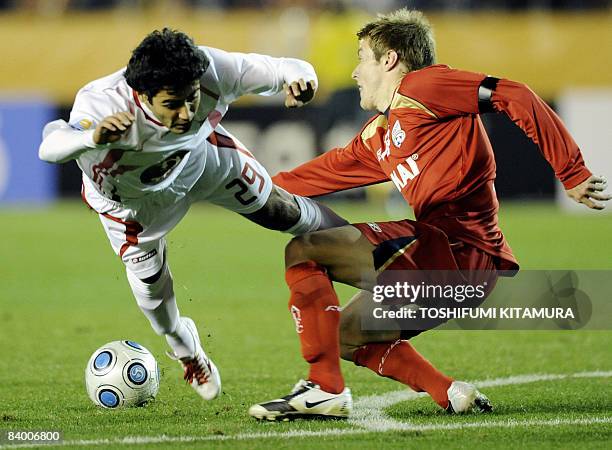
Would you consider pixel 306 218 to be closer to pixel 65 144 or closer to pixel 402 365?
pixel 402 365

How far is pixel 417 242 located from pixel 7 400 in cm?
203

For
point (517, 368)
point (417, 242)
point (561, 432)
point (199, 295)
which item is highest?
point (417, 242)

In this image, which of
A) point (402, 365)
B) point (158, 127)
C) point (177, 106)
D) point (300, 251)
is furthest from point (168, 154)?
point (402, 365)

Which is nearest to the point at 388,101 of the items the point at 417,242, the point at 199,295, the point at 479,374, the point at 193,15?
the point at 417,242

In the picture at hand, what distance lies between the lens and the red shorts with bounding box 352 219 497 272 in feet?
14.8

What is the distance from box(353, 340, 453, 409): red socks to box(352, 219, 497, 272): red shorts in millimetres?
417

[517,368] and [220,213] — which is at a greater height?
[517,368]

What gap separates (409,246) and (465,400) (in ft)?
2.21

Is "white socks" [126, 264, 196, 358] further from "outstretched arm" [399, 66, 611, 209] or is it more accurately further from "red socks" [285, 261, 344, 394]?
"outstretched arm" [399, 66, 611, 209]

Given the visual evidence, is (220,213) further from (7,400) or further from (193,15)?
(7,400)

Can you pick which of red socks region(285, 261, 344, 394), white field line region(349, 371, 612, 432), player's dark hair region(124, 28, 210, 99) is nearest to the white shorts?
player's dark hair region(124, 28, 210, 99)

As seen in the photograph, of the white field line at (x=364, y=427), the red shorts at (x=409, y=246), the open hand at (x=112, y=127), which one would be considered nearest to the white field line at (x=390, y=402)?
the white field line at (x=364, y=427)

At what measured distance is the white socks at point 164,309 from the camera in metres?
5.24

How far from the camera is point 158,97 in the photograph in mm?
4336
